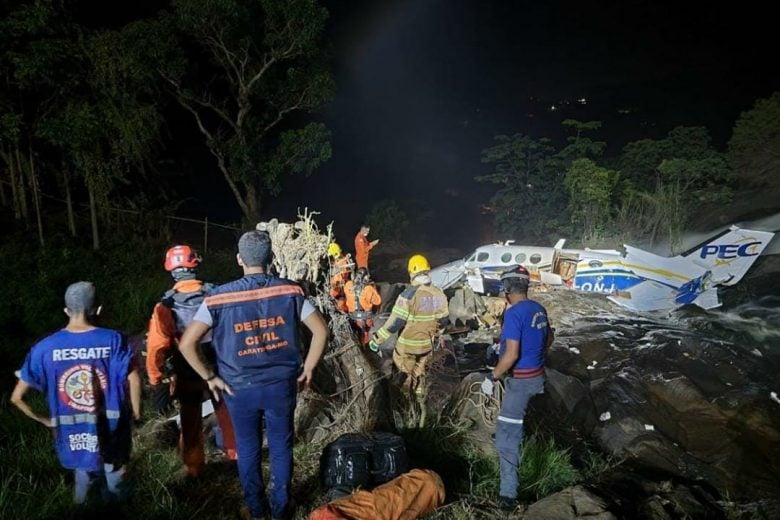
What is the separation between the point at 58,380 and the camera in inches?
108

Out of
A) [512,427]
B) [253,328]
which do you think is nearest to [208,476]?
[253,328]

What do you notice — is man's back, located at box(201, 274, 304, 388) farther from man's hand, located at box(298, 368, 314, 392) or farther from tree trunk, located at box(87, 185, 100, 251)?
tree trunk, located at box(87, 185, 100, 251)

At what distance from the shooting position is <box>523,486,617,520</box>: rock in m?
3.31

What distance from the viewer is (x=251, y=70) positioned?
15.1 metres

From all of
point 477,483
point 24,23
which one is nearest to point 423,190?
point 24,23

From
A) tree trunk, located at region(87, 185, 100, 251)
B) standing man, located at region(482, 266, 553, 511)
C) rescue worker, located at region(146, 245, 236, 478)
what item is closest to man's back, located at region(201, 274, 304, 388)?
rescue worker, located at region(146, 245, 236, 478)

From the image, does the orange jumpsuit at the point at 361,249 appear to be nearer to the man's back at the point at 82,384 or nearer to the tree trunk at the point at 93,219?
the tree trunk at the point at 93,219

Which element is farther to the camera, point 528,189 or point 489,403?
point 528,189

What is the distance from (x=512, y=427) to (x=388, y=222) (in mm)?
18702

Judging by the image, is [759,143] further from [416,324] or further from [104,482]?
[104,482]

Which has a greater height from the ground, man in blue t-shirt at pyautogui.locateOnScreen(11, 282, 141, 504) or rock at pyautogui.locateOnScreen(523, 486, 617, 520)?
man in blue t-shirt at pyautogui.locateOnScreen(11, 282, 141, 504)

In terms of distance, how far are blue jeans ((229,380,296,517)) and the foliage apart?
1918 cm

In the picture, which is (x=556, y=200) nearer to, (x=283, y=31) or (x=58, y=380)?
(x=283, y=31)

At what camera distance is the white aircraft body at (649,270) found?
11789mm
